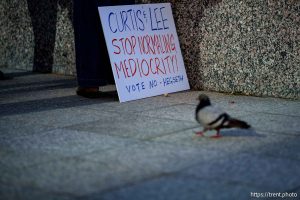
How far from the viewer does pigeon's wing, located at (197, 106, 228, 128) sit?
4.76m

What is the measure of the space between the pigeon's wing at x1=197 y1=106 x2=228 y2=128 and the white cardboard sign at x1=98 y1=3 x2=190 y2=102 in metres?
2.20

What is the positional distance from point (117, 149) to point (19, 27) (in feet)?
20.5

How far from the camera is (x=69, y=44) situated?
30.7ft

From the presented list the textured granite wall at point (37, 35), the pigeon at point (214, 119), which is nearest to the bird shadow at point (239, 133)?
the pigeon at point (214, 119)

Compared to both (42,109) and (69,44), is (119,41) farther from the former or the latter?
(69,44)

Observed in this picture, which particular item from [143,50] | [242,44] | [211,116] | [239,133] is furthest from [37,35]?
[211,116]

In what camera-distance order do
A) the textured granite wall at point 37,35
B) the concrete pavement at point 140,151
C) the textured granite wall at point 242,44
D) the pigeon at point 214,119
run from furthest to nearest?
the textured granite wall at point 37,35, the textured granite wall at point 242,44, the pigeon at point 214,119, the concrete pavement at point 140,151

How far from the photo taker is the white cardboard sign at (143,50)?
23.1 ft

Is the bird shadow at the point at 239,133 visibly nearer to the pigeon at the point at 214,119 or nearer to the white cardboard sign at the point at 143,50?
the pigeon at the point at 214,119

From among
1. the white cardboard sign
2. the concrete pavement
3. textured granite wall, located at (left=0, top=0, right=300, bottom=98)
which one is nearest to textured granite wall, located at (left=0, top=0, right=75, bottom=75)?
textured granite wall, located at (left=0, top=0, right=300, bottom=98)

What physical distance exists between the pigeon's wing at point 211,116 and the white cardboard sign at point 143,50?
7.21ft

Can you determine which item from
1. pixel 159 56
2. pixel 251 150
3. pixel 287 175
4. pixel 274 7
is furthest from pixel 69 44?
pixel 287 175

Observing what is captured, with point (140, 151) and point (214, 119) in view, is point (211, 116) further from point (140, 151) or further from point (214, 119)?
point (140, 151)

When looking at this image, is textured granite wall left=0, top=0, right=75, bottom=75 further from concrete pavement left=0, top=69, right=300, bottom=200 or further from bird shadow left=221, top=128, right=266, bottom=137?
bird shadow left=221, top=128, right=266, bottom=137
